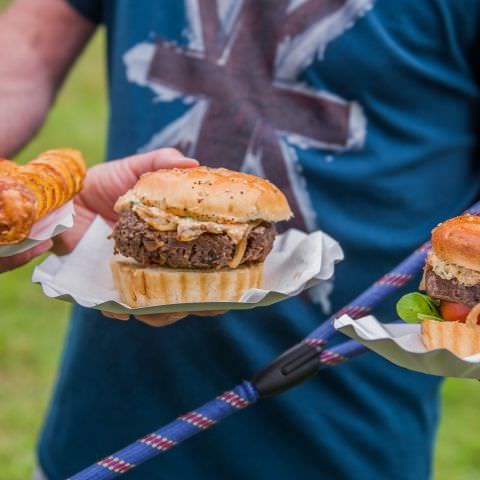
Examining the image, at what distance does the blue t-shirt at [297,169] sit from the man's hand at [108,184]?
0.99 ft

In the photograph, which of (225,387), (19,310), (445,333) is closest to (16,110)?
(225,387)

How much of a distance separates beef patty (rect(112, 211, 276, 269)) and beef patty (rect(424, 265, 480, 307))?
0.37 m

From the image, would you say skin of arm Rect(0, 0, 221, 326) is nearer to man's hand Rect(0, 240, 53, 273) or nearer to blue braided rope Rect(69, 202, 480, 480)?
man's hand Rect(0, 240, 53, 273)

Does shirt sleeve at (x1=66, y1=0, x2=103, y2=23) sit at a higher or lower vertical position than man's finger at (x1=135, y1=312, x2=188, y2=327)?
higher

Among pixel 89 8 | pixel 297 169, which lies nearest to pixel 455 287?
pixel 297 169

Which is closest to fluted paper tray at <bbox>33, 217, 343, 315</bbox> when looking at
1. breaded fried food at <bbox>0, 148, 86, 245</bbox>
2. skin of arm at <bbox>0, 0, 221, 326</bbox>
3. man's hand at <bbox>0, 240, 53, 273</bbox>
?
man's hand at <bbox>0, 240, 53, 273</bbox>

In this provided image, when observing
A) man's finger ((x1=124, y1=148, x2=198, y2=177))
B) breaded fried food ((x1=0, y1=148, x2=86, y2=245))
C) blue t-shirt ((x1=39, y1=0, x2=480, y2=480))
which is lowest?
blue t-shirt ((x1=39, y1=0, x2=480, y2=480))

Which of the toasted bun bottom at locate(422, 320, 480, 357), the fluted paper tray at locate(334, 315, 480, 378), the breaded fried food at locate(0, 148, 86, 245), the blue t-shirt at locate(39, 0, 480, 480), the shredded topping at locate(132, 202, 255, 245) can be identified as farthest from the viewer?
the blue t-shirt at locate(39, 0, 480, 480)

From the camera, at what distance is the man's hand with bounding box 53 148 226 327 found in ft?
7.11

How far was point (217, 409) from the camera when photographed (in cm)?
191

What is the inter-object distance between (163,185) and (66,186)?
206mm

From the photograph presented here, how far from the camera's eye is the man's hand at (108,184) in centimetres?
217

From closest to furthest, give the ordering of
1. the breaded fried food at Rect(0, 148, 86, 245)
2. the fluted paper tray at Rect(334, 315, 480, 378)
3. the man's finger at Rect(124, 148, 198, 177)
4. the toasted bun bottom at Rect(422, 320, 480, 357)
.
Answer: the fluted paper tray at Rect(334, 315, 480, 378) < the toasted bun bottom at Rect(422, 320, 480, 357) < the breaded fried food at Rect(0, 148, 86, 245) < the man's finger at Rect(124, 148, 198, 177)

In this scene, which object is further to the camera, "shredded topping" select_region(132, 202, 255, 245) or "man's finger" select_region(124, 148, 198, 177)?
"man's finger" select_region(124, 148, 198, 177)
